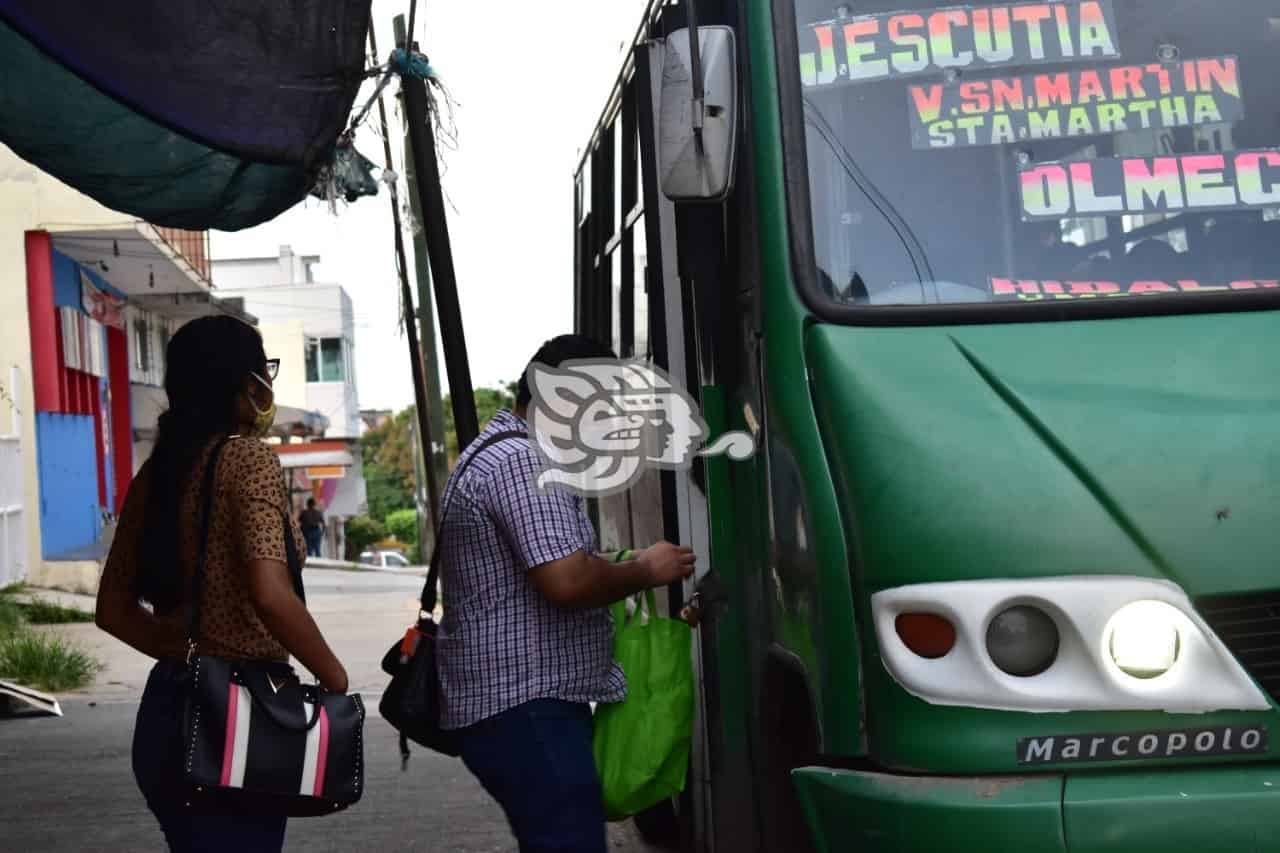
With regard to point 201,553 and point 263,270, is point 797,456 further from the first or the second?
point 263,270

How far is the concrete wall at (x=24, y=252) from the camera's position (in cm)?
2434

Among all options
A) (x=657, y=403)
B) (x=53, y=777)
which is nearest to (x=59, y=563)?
(x=53, y=777)

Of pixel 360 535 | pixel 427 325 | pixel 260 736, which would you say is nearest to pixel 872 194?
pixel 260 736

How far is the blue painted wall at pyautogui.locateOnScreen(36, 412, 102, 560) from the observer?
82.6 ft

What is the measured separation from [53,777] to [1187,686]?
710 centimetres

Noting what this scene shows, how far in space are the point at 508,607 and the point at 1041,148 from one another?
158 centimetres

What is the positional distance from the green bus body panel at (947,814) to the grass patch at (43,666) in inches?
435

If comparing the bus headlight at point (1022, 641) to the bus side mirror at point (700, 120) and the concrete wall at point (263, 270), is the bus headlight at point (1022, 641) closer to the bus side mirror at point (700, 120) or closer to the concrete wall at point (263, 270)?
the bus side mirror at point (700, 120)

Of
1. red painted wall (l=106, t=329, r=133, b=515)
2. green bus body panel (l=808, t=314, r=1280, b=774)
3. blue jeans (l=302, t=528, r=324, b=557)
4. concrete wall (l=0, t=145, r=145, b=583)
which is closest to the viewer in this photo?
green bus body panel (l=808, t=314, r=1280, b=774)

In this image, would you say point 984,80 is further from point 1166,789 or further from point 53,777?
point 53,777

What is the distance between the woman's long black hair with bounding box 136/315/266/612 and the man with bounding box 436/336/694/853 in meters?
0.64

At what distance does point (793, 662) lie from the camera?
3789 millimetres

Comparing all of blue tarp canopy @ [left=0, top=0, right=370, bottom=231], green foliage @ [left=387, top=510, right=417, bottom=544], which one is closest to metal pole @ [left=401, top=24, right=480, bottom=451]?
blue tarp canopy @ [left=0, top=0, right=370, bottom=231]

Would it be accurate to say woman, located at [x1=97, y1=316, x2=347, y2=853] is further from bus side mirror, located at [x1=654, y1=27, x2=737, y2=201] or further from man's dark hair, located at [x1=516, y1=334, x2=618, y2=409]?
bus side mirror, located at [x1=654, y1=27, x2=737, y2=201]
